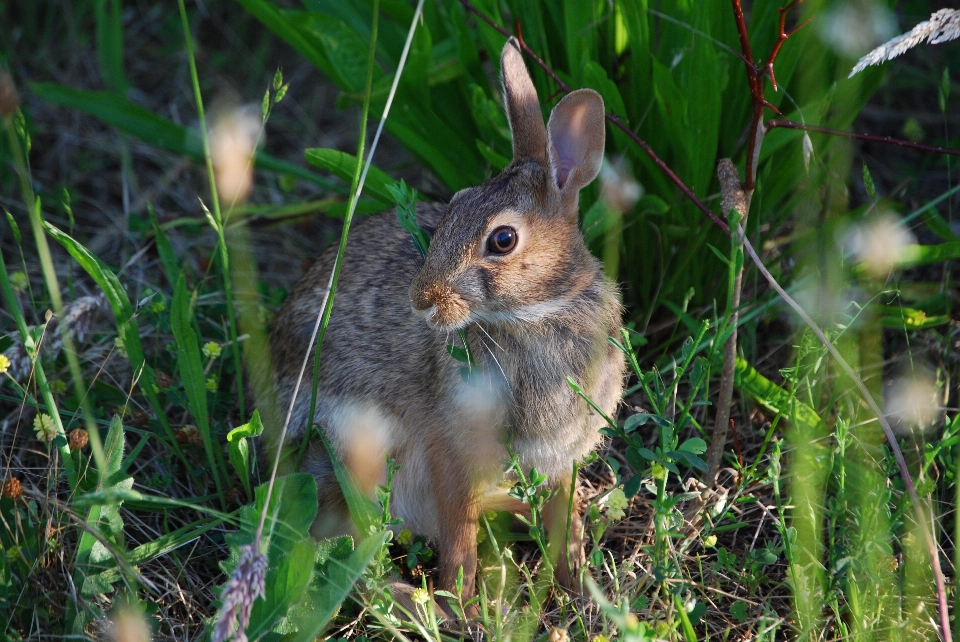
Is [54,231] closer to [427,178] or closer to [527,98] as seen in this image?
[527,98]

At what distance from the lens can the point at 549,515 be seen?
3.25 metres

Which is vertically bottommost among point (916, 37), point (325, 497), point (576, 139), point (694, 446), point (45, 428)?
point (325, 497)

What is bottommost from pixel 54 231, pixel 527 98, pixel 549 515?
pixel 549 515

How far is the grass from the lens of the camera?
2.52 meters

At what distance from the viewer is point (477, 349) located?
285 cm

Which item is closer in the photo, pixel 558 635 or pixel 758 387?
pixel 558 635

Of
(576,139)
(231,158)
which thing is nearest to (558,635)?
(576,139)

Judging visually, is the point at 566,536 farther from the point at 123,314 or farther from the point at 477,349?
the point at 123,314

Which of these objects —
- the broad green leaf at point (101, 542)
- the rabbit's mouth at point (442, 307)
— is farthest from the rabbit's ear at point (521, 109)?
the broad green leaf at point (101, 542)

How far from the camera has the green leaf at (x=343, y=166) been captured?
3340 mm

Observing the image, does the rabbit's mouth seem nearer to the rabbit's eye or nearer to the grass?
the rabbit's eye

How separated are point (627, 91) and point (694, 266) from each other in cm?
71

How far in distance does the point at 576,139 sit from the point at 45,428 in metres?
1.79

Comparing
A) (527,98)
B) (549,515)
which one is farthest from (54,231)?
(549,515)
